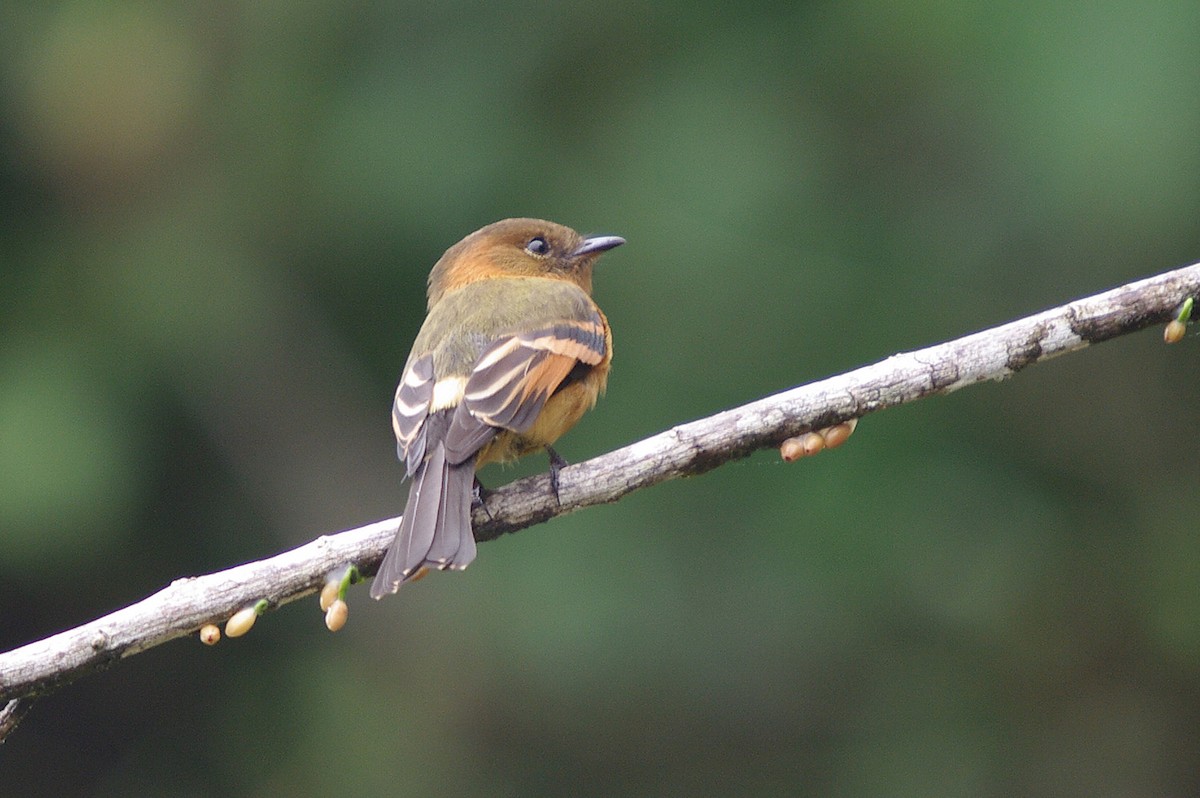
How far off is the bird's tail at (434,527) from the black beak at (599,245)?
1775 mm

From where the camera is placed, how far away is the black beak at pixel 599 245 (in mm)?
5703

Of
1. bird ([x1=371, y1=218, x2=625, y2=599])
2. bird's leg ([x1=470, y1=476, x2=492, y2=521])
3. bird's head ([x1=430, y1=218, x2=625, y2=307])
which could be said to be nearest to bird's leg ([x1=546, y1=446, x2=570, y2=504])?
bird ([x1=371, y1=218, x2=625, y2=599])

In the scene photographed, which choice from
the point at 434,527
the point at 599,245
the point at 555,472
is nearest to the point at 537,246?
the point at 599,245

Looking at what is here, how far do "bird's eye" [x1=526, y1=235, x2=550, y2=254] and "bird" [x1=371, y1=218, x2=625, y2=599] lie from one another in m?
0.24

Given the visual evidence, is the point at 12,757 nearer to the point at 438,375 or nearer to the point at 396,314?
the point at 396,314

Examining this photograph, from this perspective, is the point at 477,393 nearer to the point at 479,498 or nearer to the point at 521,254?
the point at 479,498

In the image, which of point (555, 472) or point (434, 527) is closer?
point (434, 527)

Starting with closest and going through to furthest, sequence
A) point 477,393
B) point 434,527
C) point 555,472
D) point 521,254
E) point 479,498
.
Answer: point 434,527, point 555,472, point 479,498, point 477,393, point 521,254

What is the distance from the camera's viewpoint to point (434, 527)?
12.0 ft

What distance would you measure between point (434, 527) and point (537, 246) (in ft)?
7.58

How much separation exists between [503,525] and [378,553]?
0.48 meters

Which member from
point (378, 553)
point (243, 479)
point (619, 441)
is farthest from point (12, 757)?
point (378, 553)

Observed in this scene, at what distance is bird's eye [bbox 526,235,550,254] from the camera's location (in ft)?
18.9

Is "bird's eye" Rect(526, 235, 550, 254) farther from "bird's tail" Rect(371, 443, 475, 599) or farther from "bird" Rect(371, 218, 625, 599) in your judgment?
"bird's tail" Rect(371, 443, 475, 599)
